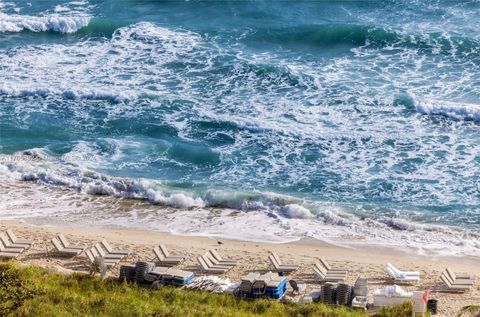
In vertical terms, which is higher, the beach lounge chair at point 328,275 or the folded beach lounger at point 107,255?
the folded beach lounger at point 107,255

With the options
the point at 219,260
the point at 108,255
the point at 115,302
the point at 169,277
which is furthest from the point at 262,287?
the point at 108,255

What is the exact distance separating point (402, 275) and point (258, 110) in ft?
45.0

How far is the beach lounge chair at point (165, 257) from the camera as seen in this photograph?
26.3 m

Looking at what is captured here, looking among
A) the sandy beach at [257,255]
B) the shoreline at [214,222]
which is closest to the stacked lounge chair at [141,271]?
the sandy beach at [257,255]

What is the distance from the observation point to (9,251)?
26766 mm

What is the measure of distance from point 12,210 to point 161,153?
6404 mm

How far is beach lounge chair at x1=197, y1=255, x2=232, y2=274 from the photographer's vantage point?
2575 cm

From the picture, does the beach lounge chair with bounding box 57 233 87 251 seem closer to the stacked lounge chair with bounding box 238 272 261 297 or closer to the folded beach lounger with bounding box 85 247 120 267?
the folded beach lounger with bounding box 85 247 120 267

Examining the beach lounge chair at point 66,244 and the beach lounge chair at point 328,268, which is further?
the beach lounge chair at point 66,244

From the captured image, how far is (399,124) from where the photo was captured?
3575cm

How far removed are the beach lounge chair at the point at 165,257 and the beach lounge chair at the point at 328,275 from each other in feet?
13.0

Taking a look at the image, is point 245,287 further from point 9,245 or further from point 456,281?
point 9,245

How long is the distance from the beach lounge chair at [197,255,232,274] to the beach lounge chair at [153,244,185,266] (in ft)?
2.17

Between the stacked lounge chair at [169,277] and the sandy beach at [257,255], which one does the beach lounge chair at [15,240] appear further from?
the stacked lounge chair at [169,277]
